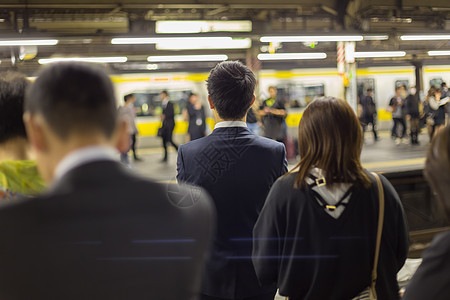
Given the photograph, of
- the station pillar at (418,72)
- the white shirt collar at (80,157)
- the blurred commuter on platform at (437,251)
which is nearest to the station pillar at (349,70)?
the station pillar at (418,72)

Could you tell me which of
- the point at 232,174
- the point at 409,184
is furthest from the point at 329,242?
the point at 409,184

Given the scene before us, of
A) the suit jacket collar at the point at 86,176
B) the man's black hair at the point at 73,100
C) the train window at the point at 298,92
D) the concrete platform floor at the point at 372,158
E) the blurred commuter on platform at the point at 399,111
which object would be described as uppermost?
the man's black hair at the point at 73,100

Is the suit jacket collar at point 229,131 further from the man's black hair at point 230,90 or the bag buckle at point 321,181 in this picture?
the bag buckle at point 321,181

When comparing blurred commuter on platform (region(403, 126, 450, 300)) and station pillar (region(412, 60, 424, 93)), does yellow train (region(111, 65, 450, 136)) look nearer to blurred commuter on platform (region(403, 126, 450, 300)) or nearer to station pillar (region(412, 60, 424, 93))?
station pillar (region(412, 60, 424, 93))

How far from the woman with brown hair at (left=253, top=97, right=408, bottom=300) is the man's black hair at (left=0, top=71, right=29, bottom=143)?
2.99 feet

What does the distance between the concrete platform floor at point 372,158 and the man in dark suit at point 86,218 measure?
26.8 ft

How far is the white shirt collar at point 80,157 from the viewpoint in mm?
957

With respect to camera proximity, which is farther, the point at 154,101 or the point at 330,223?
the point at 154,101

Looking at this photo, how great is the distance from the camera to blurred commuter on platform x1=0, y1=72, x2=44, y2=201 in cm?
136

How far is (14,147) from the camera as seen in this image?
1.46m

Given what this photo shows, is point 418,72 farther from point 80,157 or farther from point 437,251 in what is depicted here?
point 80,157

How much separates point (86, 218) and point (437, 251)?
88 centimetres

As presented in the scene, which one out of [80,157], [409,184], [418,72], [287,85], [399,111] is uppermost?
[80,157]

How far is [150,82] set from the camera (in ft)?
50.8
